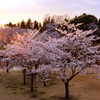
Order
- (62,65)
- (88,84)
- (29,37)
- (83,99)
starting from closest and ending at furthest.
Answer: (62,65) < (83,99) < (29,37) < (88,84)

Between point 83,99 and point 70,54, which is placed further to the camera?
point 83,99

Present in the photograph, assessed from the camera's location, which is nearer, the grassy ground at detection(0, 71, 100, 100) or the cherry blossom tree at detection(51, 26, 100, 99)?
Result: the cherry blossom tree at detection(51, 26, 100, 99)

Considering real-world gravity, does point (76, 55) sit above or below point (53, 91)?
above

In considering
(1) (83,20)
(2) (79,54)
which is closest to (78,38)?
(2) (79,54)

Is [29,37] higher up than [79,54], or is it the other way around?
[29,37]

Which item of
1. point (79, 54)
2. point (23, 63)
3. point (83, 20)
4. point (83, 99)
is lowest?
point (83, 99)

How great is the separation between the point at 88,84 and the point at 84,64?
559 centimetres

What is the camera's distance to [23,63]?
13.8m

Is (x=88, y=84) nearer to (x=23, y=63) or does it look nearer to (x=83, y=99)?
(x=83, y=99)

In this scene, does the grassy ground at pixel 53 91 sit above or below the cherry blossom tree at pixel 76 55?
below

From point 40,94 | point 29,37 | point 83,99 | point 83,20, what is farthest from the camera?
point 83,20

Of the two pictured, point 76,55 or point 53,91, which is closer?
point 76,55

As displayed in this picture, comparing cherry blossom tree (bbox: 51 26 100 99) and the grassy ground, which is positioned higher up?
cherry blossom tree (bbox: 51 26 100 99)

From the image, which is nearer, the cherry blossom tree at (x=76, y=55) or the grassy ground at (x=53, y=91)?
the cherry blossom tree at (x=76, y=55)
